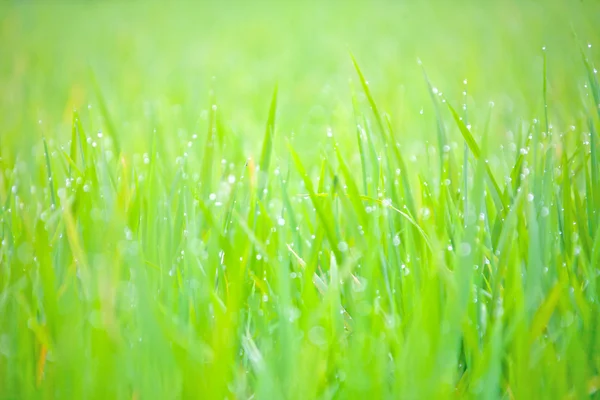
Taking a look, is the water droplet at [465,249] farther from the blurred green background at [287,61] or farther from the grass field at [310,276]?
the blurred green background at [287,61]

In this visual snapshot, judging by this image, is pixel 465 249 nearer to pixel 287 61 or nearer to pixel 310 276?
pixel 310 276

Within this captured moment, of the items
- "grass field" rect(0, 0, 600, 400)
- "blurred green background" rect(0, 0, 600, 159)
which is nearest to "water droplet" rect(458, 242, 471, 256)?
"grass field" rect(0, 0, 600, 400)

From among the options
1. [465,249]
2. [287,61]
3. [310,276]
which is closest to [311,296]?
[310,276]

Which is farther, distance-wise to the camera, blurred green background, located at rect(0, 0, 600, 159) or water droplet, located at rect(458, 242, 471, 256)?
blurred green background, located at rect(0, 0, 600, 159)

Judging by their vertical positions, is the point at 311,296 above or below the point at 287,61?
below

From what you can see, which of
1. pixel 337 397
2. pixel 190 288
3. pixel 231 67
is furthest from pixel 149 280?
pixel 231 67

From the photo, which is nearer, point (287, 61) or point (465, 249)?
point (465, 249)

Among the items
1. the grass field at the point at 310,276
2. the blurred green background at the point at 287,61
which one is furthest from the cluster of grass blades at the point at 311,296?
the blurred green background at the point at 287,61

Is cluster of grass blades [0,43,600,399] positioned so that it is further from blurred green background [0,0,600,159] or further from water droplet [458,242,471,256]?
blurred green background [0,0,600,159]

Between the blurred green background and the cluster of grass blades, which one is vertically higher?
the blurred green background
